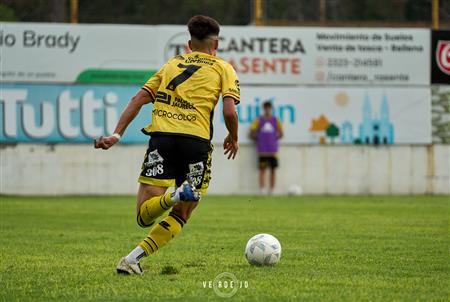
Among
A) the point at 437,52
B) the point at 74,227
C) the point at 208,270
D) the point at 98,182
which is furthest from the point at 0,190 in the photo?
the point at 208,270

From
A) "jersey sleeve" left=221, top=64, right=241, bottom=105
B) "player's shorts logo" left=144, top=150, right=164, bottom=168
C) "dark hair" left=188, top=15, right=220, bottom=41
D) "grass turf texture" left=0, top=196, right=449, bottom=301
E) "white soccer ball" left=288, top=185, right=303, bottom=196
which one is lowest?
"grass turf texture" left=0, top=196, right=449, bottom=301

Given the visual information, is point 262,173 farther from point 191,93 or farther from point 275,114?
point 191,93

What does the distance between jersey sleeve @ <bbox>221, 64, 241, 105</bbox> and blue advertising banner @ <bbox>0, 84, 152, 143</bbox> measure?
550 inches

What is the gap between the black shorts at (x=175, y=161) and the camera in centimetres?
755

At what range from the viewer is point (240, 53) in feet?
73.4

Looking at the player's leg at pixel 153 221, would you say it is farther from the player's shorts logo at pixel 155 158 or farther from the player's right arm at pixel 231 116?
the player's right arm at pixel 231 116

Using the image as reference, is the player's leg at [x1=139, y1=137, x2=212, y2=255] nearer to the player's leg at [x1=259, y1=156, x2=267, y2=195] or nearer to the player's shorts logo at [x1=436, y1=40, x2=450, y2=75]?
the player's leg at [x1=259, y1=156, x2=267, y2=195]

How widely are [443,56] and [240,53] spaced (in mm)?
4921

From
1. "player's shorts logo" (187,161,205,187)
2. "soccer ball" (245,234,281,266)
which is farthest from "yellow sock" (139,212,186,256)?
"soccer ball" (245,234,281,266)

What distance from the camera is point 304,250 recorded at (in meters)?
9.97

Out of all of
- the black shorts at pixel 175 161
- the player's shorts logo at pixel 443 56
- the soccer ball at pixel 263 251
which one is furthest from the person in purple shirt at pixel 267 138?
the black shorts at pixel 175 161

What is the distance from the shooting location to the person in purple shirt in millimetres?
22000

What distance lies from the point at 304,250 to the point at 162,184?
110 inches

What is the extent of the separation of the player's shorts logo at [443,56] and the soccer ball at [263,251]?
15.8 m
